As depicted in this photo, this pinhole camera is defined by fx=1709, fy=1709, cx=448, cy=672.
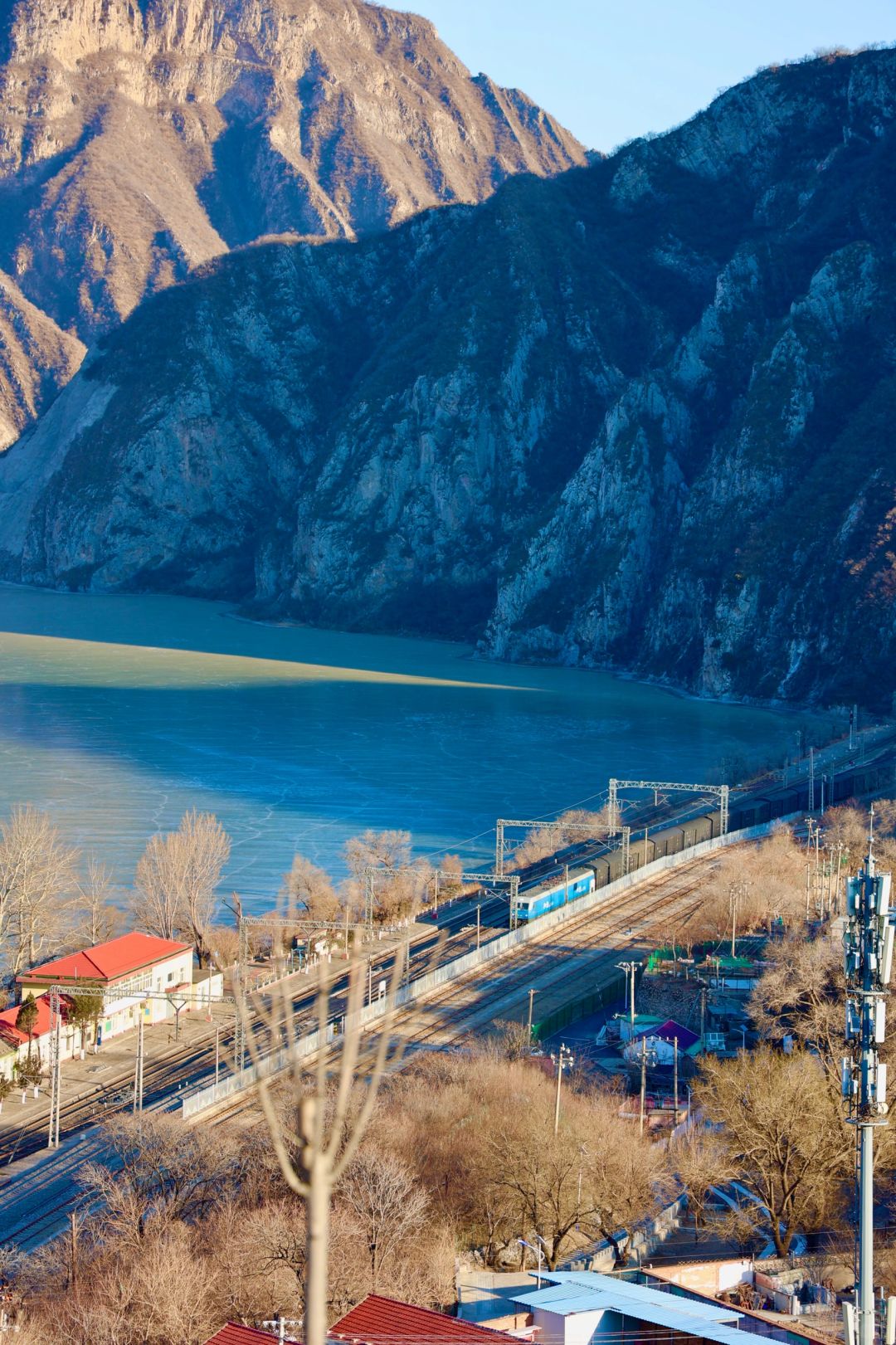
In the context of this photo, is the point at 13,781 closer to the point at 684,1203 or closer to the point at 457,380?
the point at 684,1203

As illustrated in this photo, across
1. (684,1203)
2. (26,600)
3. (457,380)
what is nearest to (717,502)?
(457,380)

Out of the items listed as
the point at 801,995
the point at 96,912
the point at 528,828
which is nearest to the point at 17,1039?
the point at 96,912

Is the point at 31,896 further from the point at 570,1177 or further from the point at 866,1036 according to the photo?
the point at 866,1036

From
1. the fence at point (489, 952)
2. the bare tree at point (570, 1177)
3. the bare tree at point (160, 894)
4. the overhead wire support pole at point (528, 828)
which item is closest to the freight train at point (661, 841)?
the fence at point (489, 952)

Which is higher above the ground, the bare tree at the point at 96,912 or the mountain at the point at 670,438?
the mountain at the point at 670,438

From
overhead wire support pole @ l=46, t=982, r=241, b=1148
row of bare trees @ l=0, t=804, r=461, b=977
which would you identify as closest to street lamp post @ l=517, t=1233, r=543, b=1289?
overhead wire support pole @ l=46, t=982, r=241, b=1148

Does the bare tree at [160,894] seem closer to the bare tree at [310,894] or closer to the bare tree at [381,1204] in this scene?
the bare tree at [310,894]

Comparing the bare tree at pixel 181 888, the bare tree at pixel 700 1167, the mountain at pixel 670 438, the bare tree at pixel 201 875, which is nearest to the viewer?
the bare tree at pixel 700 1167
